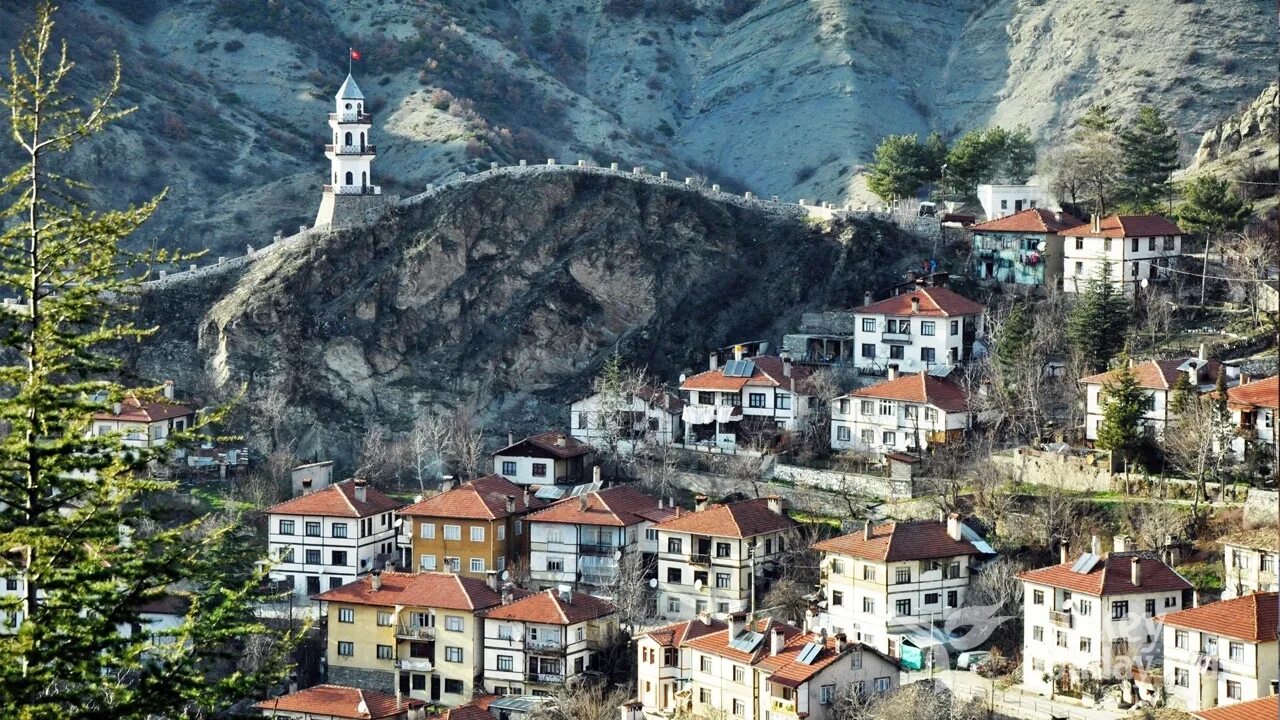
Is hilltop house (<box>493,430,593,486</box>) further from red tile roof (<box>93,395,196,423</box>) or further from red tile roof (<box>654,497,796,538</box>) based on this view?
red tile roof (<box>93,395,196,423</box>)

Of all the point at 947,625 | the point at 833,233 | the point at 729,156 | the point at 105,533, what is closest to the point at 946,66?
the point at 729,156

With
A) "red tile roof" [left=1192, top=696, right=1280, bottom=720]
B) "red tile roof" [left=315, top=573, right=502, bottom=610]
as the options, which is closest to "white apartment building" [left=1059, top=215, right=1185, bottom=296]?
"red tile roof" [left=315, top=573, right=502, bottom=610]

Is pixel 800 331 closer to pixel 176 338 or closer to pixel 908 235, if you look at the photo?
pixel 908 235

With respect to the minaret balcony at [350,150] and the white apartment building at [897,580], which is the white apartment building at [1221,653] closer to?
the white apartment building at [897,580]

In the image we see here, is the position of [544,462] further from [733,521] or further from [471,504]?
[733,521]

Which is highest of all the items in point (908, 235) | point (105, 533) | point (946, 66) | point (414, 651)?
point (946, 66)
